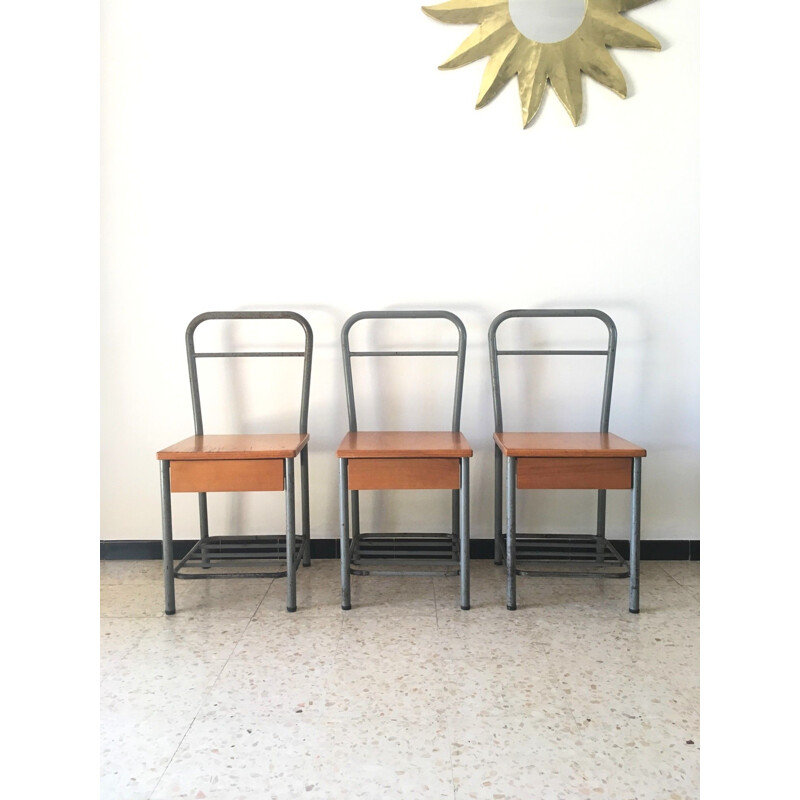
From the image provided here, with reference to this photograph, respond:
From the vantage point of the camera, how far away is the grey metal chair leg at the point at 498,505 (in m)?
1.97

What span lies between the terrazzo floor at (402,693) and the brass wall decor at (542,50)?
63.1 inches

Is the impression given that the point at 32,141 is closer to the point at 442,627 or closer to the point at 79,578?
the point at 79,578

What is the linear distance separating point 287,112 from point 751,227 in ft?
6.80

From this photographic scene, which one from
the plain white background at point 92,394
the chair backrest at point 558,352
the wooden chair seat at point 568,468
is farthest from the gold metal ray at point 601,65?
the plain white background at point 92,394

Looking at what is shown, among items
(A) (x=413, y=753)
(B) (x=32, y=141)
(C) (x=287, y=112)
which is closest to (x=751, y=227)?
(B) (x=32, y=141)

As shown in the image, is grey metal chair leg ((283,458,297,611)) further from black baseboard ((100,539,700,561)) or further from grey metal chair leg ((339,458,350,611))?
black baseboard ((100,539,700,561))

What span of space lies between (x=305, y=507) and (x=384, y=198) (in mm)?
1069

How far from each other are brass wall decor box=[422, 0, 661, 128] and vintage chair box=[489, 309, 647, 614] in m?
0.76

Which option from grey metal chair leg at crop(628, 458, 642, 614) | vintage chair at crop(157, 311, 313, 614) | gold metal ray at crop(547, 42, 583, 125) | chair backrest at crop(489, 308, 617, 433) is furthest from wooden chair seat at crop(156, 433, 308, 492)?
gold metal ray at crop(547, 42, 583, 125)

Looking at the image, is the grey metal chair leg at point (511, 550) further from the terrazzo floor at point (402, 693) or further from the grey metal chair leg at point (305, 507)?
the grey metal chair leg at point (305, 507)

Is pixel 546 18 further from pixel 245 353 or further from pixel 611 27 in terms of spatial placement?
pixel 245 353

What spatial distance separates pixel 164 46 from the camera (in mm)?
2039

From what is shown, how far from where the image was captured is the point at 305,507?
1986 mm

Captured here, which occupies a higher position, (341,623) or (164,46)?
(164,46)
